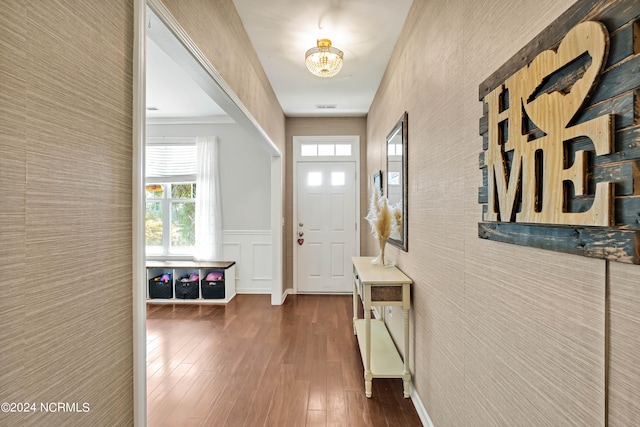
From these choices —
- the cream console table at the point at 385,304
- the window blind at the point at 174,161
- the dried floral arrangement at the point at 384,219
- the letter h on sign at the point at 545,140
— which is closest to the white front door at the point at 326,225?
the window blind at the point at 174,161

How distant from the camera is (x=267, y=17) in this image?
239cm

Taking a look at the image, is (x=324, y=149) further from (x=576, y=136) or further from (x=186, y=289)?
(x=576, y=136)

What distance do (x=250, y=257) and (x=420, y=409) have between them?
3.45 meters

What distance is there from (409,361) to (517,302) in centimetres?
154

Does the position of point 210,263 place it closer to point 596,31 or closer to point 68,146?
point 68,146

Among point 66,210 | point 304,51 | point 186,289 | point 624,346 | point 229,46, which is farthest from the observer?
point 186,289

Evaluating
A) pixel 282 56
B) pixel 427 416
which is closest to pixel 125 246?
pixel 427 416

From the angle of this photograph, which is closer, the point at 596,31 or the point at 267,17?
the point at 596,31

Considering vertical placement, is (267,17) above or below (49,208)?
above

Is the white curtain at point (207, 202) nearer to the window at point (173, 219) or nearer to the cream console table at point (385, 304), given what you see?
the window at point (173, 219)

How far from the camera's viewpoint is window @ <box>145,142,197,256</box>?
15.9ft

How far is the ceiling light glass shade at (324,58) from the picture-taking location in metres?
2.62

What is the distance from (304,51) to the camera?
290 cm

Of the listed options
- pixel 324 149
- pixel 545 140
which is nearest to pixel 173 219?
pixel 324 149
